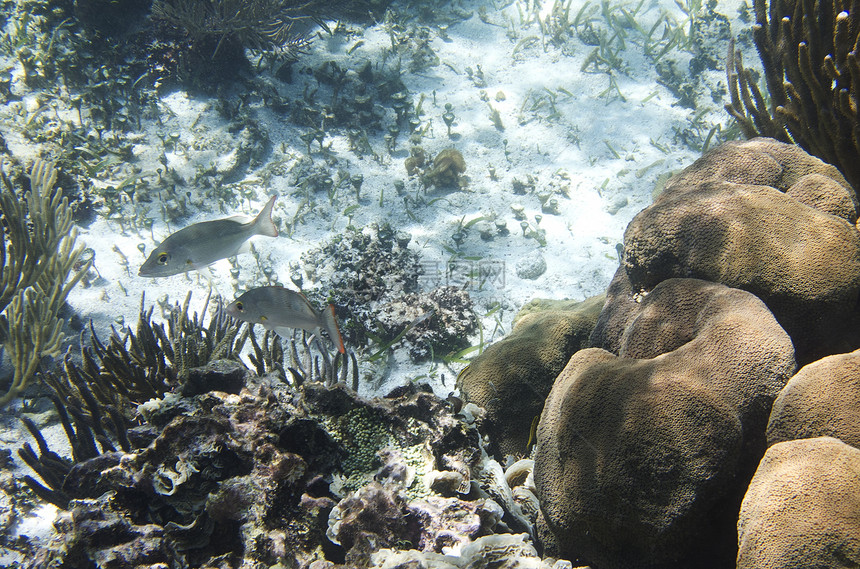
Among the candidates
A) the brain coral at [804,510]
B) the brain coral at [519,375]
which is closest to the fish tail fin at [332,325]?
the brain coral at [519,375]

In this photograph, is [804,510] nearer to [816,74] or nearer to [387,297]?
[816,74]

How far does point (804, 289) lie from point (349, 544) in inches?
97.8

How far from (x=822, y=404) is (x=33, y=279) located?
6.40 m

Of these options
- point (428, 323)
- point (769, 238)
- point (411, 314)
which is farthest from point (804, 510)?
A: point (411, 314)

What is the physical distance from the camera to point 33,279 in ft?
14.8

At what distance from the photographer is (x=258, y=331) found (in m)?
4.61

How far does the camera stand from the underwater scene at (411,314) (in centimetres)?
182

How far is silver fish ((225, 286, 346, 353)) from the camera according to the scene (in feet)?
9.30

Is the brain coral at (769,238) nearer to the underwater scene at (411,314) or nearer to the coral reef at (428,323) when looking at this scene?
the underwater scene at (411,314)

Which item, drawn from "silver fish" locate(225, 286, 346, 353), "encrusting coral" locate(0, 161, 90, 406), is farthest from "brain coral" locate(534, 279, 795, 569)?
"encrusting coral" locate(0, 161, 90, 406)

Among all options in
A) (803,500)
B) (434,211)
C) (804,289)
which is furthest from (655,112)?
(803,500)

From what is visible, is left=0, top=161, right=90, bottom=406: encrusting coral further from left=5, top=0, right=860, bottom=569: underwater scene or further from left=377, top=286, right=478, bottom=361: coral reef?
left=377, top=286, right=478, bottom=361: coral reef

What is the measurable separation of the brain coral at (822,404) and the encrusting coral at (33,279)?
5.34m

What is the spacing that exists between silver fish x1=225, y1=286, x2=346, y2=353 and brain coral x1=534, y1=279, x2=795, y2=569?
5.16 feet
